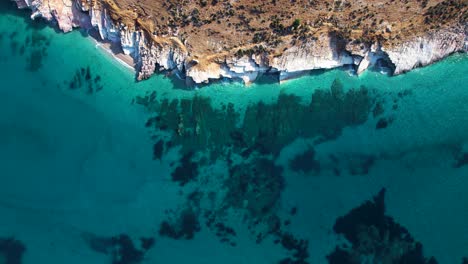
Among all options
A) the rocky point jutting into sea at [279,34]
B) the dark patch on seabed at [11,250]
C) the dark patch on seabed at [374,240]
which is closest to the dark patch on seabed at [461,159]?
the dark patch on seabed at [374,240]

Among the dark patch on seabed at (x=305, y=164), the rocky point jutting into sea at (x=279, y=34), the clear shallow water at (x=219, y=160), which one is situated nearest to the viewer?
the clear shallow water at (x=219, y=160)

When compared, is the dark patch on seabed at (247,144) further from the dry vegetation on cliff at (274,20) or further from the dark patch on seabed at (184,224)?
the dry vegetation on cliff at (274,20)

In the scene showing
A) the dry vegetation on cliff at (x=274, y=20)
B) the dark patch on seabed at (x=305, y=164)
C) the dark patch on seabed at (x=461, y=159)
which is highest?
the dry vegetation on cliff at (x=274, y=20)

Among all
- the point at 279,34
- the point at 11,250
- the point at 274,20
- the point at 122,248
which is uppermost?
the point at 274,20

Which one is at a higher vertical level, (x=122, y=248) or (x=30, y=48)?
(x=30, y=48)

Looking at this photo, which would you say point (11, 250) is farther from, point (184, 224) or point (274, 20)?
point (274, 20)

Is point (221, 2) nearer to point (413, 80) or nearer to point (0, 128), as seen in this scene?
point (413, 80)

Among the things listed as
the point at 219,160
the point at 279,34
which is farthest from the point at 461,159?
the point at 219,160
